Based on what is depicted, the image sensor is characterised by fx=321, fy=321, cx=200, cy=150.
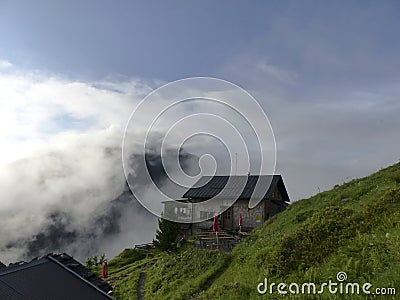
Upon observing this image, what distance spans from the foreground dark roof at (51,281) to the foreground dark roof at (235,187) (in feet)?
89.0

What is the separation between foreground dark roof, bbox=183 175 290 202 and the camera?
36.1 m

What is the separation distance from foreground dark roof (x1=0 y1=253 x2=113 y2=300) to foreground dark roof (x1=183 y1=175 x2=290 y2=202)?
27.1 m

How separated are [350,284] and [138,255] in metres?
31.5

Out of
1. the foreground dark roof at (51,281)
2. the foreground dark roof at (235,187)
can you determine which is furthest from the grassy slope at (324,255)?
the foreground dark roof at (235,187)

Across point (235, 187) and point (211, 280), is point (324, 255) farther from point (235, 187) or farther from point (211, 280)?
point (235, 187)

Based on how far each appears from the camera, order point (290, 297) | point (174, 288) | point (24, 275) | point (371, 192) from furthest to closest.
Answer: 1. point (174, 288)
2. point (371, 192)
3. point (290, 297)
4. point (24, 275)

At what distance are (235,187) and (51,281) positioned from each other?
30761 millimetres

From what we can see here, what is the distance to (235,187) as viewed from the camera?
123 feet

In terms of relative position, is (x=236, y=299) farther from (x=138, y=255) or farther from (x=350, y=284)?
(x=138, y=255)

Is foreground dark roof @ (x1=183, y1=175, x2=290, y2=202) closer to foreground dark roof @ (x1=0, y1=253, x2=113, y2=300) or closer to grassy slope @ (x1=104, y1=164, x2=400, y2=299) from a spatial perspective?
grassy slope @ (x1=104, y1=164, x2=400, y2=299)

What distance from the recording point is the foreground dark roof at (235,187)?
118ft

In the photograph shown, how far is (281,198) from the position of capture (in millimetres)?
41062

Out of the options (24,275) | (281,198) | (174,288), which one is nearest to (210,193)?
(281,198)

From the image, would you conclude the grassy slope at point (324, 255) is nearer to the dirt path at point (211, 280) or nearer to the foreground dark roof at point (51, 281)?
the dirt path at point (211, 280)
